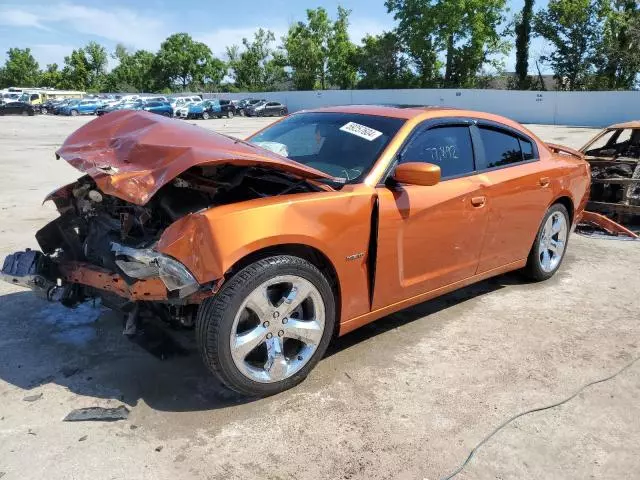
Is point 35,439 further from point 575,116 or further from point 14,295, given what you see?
point 575,116

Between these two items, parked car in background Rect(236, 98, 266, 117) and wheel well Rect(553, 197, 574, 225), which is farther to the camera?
parked car in background Rect(236, 98, 266, 117)

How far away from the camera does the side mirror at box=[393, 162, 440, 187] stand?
3395mm

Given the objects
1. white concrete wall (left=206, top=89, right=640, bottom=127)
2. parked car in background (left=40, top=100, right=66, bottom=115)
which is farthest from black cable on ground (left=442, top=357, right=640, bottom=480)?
parked car in background (left=40, top=100, right=66, bottom=115)

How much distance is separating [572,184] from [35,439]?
478 centimetres

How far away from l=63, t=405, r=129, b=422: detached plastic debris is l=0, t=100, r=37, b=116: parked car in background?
47.0 m

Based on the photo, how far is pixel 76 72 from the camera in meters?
88.1

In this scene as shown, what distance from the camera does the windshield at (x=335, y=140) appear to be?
12.3 ft

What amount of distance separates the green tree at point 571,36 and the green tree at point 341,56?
20399 mm

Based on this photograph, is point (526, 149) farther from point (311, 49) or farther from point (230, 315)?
point (311, 49)

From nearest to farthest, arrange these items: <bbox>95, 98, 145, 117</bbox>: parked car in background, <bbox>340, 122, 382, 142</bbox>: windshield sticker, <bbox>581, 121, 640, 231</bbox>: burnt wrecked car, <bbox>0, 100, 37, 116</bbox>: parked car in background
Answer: <bbox>340, 122, 382, 142</bbox>: windshield sticker < <bbox>581, 121, 640, 231</bbox>: burnt wrecked car < <bbox>95, 98, 145, 117</bbox>: parked car in background < <bbox>0, 100, 37, 116</bbox>: parked car in background

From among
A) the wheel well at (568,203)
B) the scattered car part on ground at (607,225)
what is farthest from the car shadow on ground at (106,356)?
the scattered car part on ground at (607,225)

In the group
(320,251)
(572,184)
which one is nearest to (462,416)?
(320,251)

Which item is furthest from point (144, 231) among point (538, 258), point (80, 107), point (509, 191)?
point (80, 107)

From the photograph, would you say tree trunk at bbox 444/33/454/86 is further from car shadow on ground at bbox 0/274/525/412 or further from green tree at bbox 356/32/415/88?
car shadow on ground at bbox 0/274/525/412
